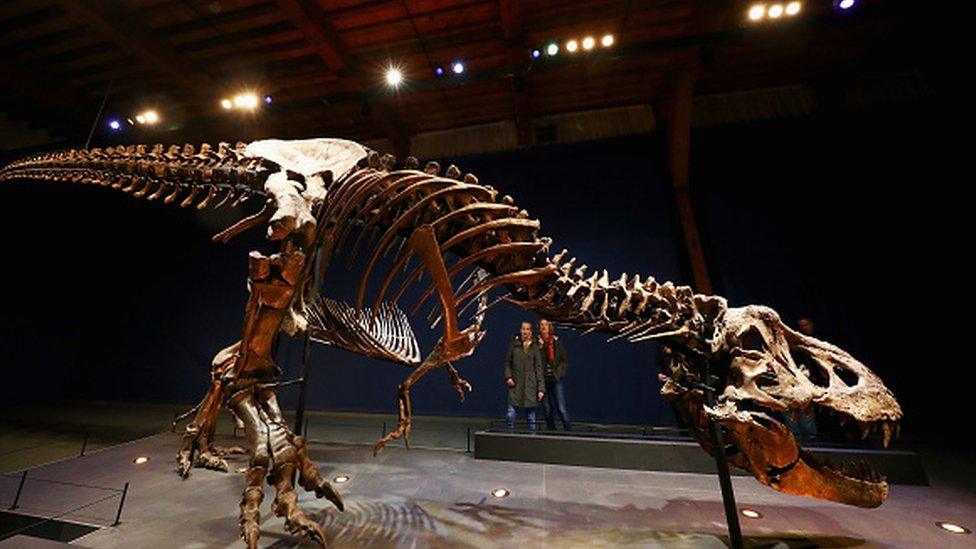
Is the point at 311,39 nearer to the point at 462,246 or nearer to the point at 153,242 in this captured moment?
the point at 462,246

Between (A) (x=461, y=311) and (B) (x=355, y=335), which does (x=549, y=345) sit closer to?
(B) (x=355, y=335)

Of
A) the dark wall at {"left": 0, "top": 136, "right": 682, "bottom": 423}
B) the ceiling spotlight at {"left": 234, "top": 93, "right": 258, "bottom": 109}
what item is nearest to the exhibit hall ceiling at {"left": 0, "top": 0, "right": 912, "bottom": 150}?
the ceiling spotlight at {"left": 234, "top": 93, "right": 258, "bottom": 109}

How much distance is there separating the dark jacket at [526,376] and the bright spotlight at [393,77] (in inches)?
166

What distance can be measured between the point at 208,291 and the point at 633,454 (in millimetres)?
8511

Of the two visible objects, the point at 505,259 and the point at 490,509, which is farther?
the point at 490,509

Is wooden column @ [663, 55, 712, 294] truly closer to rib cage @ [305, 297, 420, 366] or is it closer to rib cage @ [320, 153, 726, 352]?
rib cage @ [320, 153, 726, 352]

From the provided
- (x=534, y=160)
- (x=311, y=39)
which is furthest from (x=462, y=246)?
(x=534, y=160)

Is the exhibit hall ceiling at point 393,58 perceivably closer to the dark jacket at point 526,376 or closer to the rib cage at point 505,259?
the rib cage at point 505,259

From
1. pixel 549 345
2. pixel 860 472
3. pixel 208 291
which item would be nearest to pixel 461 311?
pixel 860 472

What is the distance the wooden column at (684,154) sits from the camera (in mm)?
5223

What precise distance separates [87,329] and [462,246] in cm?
1089

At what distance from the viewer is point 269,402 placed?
2.29m

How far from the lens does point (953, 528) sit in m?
2.48

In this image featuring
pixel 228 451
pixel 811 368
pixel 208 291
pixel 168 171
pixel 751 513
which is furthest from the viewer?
pixel 208 291
